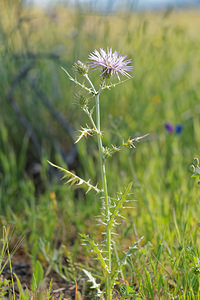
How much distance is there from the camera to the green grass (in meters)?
1.63

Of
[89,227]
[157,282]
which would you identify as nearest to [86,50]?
[89,227]

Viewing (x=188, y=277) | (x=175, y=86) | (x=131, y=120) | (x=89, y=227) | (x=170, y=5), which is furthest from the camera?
(x=175, y=86)

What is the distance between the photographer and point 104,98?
2.55 metres

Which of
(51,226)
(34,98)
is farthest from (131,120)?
(51,226)

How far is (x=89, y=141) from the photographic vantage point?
8.46 ft

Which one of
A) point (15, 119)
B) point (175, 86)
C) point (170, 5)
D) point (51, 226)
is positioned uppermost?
point (170, 5)

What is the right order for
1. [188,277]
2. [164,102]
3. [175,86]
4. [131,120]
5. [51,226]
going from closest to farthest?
[188,277], [51,226], [131,120], [164,102], [175,86]

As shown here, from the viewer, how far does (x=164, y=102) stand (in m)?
2.86

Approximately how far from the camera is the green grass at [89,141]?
5.34 ft

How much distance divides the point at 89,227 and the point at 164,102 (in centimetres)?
143

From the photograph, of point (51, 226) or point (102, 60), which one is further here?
point (51, 226)

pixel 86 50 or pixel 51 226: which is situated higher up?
pixel 86 50

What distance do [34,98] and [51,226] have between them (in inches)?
46.2

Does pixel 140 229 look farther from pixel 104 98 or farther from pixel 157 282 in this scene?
pixel 104 98
